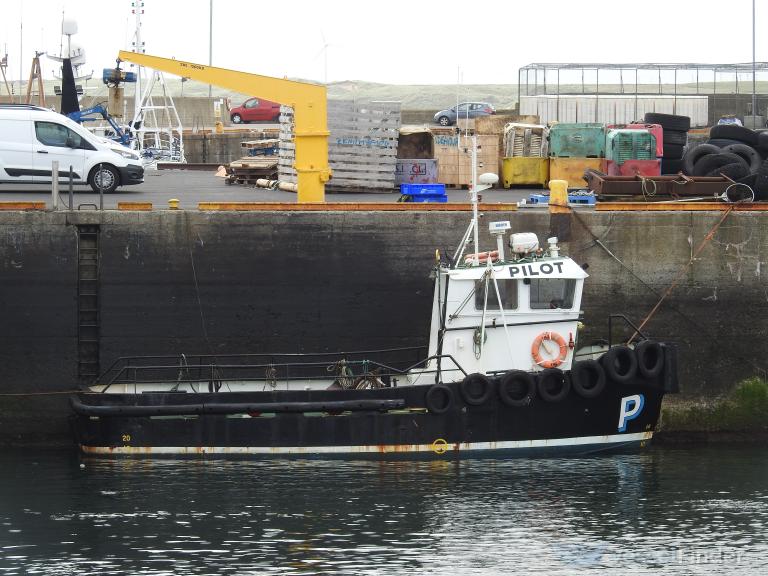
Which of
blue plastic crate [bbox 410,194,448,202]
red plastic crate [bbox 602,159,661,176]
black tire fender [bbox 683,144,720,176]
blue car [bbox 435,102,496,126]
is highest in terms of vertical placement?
blue car [bbox 435,102,496,126]

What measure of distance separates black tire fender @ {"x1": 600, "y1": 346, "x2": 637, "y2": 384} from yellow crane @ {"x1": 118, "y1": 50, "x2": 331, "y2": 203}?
17.6 ft

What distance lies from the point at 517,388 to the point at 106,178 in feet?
30.3

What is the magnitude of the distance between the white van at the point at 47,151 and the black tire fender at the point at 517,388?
845 cm

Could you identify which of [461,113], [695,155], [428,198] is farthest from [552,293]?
[461,113]

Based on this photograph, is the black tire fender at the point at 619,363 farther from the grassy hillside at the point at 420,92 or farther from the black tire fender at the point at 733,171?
the grassy hillside at the point at 420,92

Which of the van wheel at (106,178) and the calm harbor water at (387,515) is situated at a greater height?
the van wheel at (106,178)

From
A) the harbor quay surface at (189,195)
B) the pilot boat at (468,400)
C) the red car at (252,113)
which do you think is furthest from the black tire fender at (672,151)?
the red car at (252,113)

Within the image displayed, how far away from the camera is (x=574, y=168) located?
2184cm

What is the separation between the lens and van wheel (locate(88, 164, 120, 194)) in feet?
66.8

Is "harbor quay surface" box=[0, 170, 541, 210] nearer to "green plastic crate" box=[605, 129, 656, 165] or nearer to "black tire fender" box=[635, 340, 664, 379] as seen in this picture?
"green plastic crate" box=[605, 129, 656, 165]

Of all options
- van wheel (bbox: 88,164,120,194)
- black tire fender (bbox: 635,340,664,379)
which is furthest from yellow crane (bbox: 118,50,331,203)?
black tire fender (bbox: 635,340,664,379)

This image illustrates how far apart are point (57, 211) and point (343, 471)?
5227mm

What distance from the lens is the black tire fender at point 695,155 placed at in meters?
21.5

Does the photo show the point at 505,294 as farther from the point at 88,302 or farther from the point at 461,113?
the point at 461,113
